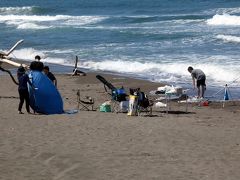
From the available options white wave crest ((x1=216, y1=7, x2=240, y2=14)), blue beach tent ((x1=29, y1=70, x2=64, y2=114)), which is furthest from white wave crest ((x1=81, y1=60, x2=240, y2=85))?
white wave crest ((x1=216, y1=7, x2=240, y2=14))

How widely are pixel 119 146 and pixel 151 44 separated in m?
23.1

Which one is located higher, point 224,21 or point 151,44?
point 224,21

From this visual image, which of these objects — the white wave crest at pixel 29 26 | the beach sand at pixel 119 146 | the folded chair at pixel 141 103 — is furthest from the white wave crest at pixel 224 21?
the folded chair at pixel 141 103

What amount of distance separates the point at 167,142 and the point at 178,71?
12848mm

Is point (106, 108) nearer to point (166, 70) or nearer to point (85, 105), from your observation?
point (85, 105)

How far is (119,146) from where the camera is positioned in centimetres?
1071

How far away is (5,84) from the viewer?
21688 millimetres

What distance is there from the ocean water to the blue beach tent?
19.4ft

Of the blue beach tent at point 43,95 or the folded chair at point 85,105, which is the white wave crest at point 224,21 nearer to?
the folded chair at point 85,105

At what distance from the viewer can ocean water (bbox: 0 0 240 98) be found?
23.9 m

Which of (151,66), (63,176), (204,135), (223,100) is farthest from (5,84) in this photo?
(63,176)

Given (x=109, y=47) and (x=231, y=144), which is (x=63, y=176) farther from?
(x=109, y=47)

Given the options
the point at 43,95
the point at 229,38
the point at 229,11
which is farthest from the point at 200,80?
the point at 229,11

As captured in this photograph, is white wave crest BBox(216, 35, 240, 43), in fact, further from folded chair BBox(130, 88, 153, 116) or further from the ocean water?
folded chair BBox(130, 88, 153, 116)
